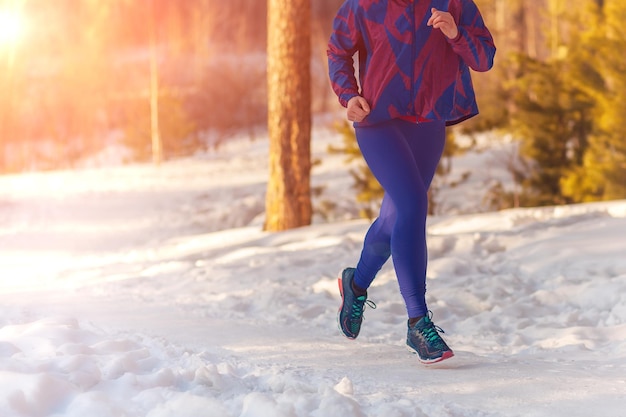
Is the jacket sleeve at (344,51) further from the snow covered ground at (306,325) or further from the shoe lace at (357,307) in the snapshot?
the snow covered ground at (306,325)

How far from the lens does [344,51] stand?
3.80 metres

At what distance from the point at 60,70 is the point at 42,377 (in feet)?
108

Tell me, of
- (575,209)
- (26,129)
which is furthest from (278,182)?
(26,129)

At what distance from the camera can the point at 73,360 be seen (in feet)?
10.3

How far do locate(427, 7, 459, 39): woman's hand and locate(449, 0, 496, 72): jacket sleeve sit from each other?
0.06 m

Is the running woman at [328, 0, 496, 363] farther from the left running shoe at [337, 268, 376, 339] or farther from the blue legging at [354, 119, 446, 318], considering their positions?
the left running shoe at [337, 268, 376, 339]

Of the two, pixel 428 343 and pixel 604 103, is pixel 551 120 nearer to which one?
pixel 604 103

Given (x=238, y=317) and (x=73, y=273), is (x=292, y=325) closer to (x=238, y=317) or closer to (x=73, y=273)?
(x=238, y=317)

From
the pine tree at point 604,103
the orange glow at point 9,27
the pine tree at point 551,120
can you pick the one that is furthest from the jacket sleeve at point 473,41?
the orange glow at point 9,27

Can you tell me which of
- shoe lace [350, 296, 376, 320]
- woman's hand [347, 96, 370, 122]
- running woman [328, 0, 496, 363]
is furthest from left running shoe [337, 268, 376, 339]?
woman's hand [347, 96, 370, 122]

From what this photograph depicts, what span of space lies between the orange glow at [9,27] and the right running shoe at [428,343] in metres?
21.2

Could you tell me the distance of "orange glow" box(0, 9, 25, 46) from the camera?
23719 millimetres

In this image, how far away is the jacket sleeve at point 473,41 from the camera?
11.9 ft

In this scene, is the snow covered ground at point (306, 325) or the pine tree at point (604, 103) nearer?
the snow covered ground at point (306, 325)
